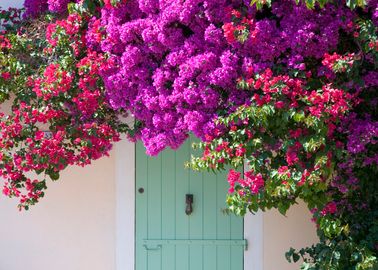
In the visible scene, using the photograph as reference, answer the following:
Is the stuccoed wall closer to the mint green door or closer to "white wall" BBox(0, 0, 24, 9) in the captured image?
"white wall" BBox(0, 0, 24, 9)

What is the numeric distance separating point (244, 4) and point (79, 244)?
324 centimetres

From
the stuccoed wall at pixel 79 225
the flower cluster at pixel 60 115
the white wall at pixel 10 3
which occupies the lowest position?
the stuccoed wall at pixel 79 225

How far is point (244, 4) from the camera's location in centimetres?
491

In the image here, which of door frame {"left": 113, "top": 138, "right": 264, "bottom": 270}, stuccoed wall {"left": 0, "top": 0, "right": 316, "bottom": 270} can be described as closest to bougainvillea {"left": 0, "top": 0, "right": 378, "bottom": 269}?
door frame {"left": 113, "top": 138, "right": 264, "bottom": 270}

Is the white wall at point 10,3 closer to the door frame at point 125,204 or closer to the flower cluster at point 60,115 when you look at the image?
the flower cluster at point 60,115

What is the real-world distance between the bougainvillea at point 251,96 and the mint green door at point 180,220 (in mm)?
1261

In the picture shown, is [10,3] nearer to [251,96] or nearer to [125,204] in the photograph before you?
[125,204]

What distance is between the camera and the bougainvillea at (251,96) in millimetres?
4590

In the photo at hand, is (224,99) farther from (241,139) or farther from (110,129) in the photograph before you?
(110,129)

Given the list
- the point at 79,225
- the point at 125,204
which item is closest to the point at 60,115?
the point at 125,204

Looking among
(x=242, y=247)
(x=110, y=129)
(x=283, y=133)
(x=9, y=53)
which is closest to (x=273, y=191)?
(x=283, y=133)

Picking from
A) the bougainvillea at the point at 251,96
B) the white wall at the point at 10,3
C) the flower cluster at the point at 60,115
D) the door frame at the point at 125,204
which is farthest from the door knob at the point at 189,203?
the white wall at the point at 10,3

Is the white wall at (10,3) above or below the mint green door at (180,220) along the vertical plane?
above

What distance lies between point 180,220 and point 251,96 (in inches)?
90.6
